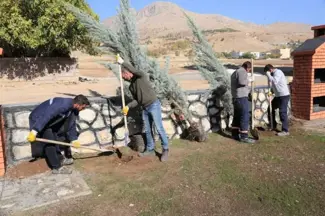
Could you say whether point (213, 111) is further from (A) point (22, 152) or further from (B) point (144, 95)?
(A) point (22, 152)

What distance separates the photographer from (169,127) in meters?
6.80

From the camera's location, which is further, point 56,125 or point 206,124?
point 206,124

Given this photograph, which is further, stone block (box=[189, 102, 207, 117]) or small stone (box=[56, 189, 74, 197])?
stone block (box=[189, 102, 207, 117])

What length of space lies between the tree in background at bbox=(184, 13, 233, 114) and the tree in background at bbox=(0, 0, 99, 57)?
863cm

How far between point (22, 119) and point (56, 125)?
64 cm

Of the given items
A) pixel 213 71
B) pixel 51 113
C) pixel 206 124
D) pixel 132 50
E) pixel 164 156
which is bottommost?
pixel 164 156

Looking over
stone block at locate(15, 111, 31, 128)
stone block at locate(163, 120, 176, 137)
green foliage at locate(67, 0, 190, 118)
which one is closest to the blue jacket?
stone block at locate(15, 111, 31, 128)

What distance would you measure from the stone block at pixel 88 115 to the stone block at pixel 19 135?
0.97 m

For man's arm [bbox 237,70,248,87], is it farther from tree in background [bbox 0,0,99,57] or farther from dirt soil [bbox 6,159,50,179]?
tree in background [bbox 0,0,99,57]

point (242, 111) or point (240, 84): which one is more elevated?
point (240, 84)

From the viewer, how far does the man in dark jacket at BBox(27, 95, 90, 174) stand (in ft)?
15.3

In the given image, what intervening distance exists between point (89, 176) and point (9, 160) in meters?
1.41

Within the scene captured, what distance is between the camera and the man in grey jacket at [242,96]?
6.39 m

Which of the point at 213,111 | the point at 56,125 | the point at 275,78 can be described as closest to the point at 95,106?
the point at 56,125
